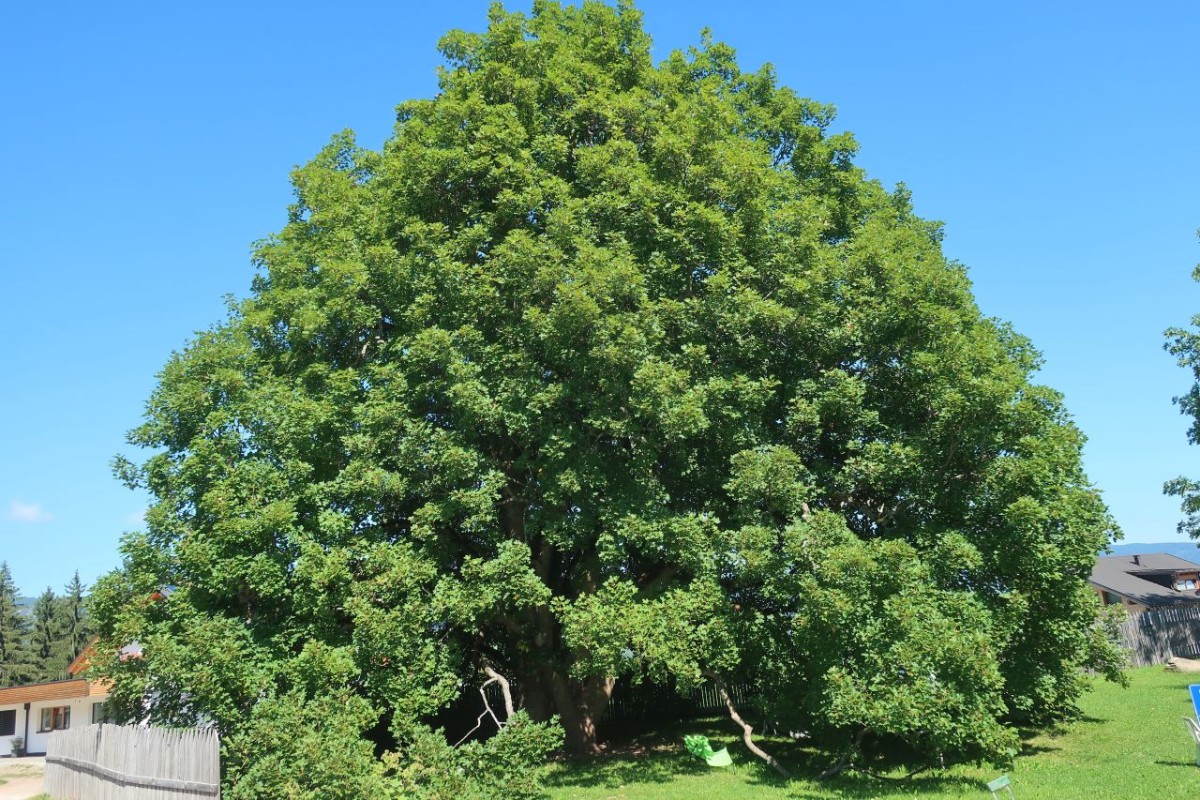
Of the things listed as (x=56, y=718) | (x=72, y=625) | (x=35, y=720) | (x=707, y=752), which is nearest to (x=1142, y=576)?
(x=707, y=752)

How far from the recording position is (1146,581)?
4903 cm

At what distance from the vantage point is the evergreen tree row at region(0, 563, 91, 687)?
50.4m

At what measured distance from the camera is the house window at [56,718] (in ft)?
115

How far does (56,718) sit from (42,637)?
2257 cm

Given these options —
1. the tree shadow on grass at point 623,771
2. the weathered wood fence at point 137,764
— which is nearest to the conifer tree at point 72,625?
the weathered wood fence at point 137,764

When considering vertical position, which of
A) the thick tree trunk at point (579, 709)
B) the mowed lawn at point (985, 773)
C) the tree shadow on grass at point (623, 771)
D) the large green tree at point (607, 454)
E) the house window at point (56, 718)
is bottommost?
the mowed lawn at point (985, 773)

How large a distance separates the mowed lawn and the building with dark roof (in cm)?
2705

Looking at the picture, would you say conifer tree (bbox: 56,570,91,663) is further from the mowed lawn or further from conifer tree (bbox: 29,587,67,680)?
the mowed lawn

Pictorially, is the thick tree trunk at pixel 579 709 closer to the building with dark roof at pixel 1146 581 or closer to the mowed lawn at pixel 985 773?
the mowed lawn at pixel 985 773

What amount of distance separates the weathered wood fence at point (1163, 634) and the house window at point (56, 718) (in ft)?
140

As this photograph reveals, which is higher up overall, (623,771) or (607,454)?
(607,454)

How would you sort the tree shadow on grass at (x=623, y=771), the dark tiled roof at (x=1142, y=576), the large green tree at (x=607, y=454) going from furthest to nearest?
the dark tiled roof at (x=1142, y=576) → the tree shadow on grass at (x=623, y=771) → the large green tree at (x=607, y=454)

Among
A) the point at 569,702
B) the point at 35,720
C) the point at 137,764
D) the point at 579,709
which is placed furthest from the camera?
the point at 35,720

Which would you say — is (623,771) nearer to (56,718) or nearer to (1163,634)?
(1163,634)
